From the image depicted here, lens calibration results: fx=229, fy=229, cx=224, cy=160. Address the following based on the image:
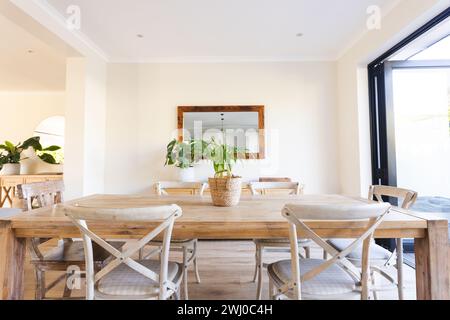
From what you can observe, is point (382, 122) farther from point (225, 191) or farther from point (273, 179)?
point (225, 191)

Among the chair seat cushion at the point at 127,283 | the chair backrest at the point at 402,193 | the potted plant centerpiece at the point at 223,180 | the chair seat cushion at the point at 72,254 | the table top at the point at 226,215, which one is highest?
the potted plant centerpiece at the point at 223,180

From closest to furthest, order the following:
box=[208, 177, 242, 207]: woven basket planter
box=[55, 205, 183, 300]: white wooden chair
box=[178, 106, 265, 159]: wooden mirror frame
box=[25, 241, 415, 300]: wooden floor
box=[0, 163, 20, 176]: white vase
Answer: box=[55, 205, 183, 300]: white wooden chair, box=[208, 177, 242, 207]: woven basket planter, box=[25, 241, 415, 300]: wooden floor, box=[178, 106, 265, 159]: wooden mirror frame, box=[0, 163, 20, 176]: white vase

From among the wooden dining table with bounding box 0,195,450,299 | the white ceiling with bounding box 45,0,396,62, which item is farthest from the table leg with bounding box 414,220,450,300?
the white ceiling with bounding box 45,0,396,62

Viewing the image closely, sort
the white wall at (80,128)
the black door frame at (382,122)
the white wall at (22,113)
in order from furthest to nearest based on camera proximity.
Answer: the white wall at (22,113)
the white wall at (80,128)
the black door frame at (382,122)

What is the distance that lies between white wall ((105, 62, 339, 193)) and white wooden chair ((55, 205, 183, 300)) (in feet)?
7.52

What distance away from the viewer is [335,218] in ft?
2.89

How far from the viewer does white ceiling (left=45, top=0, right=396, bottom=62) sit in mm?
2223

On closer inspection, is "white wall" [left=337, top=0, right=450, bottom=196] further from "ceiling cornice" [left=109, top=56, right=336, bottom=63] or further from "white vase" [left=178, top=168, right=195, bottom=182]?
"white vase" [left=178, top=168, right=195, bottom=182]

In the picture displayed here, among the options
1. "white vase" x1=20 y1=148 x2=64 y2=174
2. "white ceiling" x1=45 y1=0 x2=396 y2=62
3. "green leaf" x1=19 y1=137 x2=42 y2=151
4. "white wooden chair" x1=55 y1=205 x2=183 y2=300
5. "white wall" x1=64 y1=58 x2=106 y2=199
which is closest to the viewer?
"white wooden chair" x1=55 y1=205 x2=183 y2=300

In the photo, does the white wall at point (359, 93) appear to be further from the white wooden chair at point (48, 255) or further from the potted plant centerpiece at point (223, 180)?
the white wooden chair at point (48, 255)

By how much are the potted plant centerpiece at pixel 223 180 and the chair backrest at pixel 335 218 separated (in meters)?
0.50

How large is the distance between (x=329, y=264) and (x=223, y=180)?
2.34 ft

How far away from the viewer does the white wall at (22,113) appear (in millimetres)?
4590

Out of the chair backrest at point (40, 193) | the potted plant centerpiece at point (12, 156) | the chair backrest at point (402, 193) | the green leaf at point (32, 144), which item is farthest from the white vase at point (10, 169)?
the chair backrest at point (402, 193)
